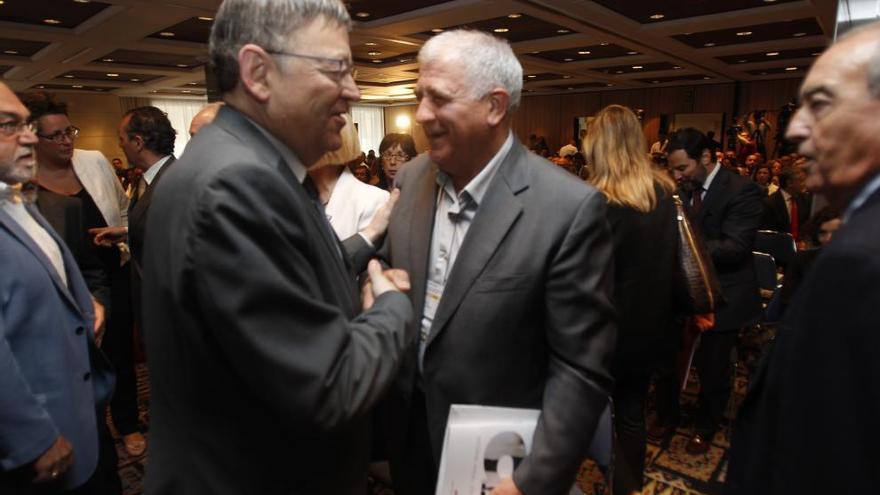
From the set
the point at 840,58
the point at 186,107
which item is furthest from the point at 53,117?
the point at 186,107

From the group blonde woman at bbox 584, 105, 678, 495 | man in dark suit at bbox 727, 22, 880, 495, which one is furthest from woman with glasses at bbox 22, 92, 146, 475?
man in dark suit at bbox 727, 22, 880, 495

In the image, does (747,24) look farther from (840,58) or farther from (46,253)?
(46,253)

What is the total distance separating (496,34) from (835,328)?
780 cm

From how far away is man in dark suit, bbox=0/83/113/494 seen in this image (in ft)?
4.25

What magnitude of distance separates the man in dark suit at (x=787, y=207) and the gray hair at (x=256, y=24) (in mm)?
4725

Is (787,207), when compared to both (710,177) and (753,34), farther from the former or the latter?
(753,34)

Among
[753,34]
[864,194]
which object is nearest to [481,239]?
[864,194]

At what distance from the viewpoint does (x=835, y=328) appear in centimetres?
78

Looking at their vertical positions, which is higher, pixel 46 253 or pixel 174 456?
pixel 46 253

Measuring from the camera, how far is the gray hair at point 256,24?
2.89ft

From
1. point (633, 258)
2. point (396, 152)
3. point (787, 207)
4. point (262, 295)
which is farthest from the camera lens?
point (787, 207)

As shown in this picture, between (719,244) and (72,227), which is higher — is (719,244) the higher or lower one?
the lower one

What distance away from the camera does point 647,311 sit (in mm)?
2242

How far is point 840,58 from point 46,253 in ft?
6.63
